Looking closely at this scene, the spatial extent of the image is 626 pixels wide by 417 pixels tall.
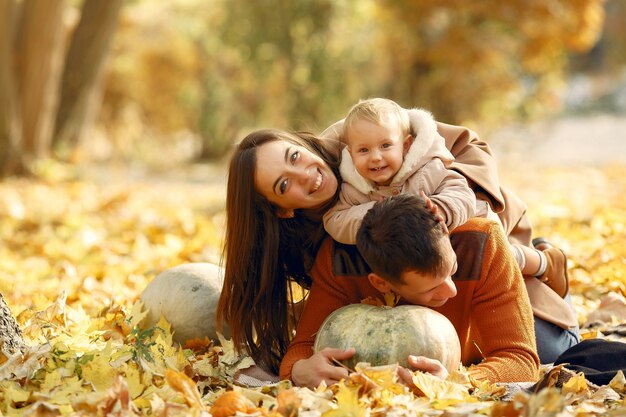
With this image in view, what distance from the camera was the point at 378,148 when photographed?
Result: 11.1ft

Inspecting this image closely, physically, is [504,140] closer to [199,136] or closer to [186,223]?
A: [199,136]

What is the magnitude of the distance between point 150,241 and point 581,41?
949 centimetres

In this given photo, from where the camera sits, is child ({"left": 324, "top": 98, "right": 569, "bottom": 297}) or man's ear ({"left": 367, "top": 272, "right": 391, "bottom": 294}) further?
child ({"left": 324, "top": 98, "right": 569, "bottom": 297})

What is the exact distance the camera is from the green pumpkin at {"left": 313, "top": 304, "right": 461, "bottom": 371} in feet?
10.0

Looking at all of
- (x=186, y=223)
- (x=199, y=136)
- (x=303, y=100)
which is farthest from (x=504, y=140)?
(x=186, y=223)

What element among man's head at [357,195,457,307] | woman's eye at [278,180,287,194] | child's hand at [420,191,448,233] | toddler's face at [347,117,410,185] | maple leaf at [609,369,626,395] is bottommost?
maple leaf at [609,369,626,395]

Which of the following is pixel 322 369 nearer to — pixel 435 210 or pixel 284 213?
pixel 435 210

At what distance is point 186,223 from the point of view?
27.0 feet

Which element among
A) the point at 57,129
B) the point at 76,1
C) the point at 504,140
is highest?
the point at 76,1

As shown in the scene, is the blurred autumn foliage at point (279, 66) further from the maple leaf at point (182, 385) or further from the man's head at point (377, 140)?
the maple leaf at point (182, 385)

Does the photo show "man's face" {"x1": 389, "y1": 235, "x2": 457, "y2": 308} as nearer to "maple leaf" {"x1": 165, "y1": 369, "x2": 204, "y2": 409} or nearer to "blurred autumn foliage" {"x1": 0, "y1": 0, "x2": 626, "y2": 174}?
"maple leaf" {"x1": 165, "y1": 369, "x2": 204, "y2": 409}

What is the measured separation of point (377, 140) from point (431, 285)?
671 millimetres

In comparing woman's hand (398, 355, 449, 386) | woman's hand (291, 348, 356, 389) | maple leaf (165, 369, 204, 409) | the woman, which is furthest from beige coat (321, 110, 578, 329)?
maple leaf (165, 369, 204, 409)

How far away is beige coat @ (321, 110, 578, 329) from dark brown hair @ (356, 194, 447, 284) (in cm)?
53
